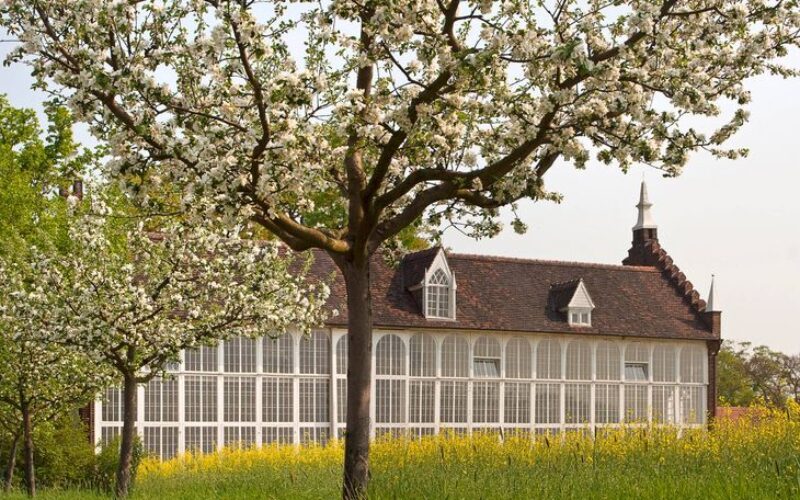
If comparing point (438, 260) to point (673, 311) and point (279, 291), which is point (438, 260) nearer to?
point (673, 311)

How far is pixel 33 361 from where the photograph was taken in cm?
1884

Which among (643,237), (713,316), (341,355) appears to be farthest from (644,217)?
(341,355)

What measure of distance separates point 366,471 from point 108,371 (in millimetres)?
7868

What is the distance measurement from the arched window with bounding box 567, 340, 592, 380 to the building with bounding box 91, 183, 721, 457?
0.05 meters

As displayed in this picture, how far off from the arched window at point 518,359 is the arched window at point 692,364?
244 inches

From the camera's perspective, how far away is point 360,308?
12.2 metres

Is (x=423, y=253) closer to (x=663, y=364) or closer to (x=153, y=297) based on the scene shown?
(x=663, y=364)

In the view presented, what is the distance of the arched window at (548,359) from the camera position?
36.6 meters

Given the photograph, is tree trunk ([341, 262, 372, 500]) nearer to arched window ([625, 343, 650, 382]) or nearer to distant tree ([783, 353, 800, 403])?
arched window ([625, 343, 650, 382])

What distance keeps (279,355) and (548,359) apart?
9.24 metres

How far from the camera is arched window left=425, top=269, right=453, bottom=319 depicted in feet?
114

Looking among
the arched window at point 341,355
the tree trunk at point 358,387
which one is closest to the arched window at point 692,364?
the arched window at point 341,355

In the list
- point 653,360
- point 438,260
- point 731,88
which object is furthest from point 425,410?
point 731,88

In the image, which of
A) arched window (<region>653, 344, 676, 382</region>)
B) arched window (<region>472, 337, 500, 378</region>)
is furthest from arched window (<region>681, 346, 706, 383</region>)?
arched window (<region>472, 337, 500, 378</region>)
